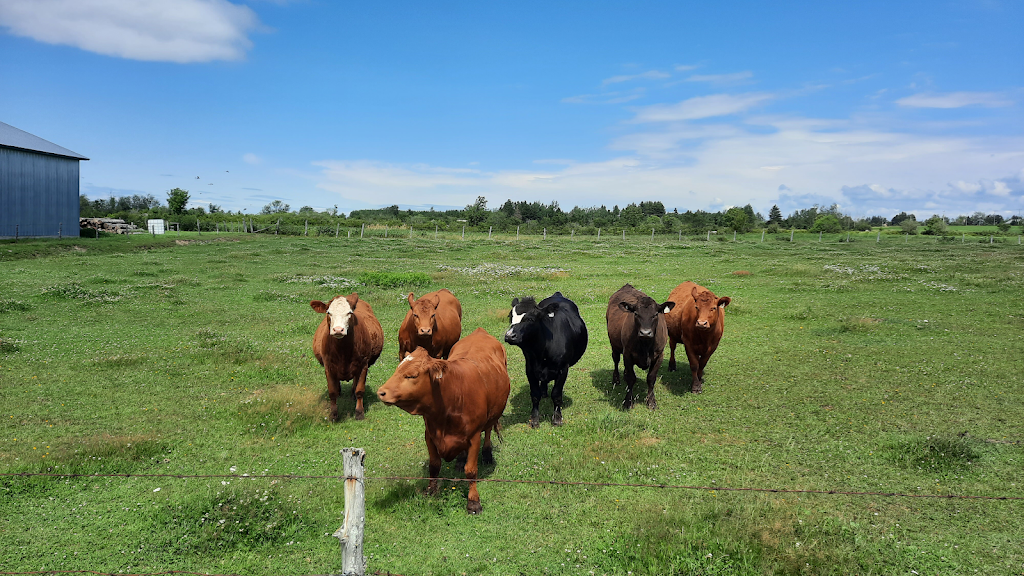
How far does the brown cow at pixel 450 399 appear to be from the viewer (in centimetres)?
606

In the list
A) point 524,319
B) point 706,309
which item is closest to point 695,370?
point 706,309

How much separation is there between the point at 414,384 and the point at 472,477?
161cm

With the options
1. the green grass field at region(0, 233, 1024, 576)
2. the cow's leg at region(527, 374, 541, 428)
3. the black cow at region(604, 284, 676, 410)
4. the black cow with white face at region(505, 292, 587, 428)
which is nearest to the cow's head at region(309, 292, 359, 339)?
the green grass field at region(0, 233, 1024, 576)

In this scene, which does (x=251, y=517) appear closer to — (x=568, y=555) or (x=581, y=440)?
(x=568, y=555)

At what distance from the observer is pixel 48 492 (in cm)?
703

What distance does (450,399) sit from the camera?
6.57 meters

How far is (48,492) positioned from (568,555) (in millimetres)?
6397

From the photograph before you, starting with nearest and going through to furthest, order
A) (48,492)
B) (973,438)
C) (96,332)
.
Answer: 1. (48,492)
2. (973,438)
3. (96,332)

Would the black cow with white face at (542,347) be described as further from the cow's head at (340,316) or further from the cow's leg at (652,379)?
the cow's head at (340,316)

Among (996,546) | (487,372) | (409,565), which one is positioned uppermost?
(487,372)

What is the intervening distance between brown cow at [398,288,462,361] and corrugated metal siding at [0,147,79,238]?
45.0 meters

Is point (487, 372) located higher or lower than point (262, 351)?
higher

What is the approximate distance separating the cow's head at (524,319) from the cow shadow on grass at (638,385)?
2464 mm

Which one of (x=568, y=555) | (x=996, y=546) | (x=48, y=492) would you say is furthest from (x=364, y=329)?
(x=996, y=546)
